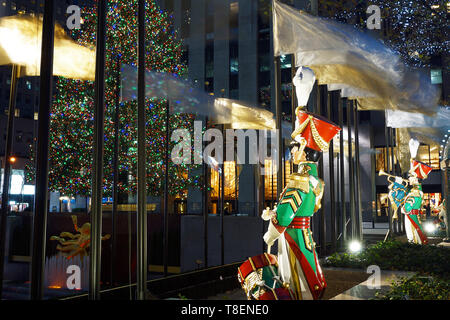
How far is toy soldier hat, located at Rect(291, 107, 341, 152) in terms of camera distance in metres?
5.47

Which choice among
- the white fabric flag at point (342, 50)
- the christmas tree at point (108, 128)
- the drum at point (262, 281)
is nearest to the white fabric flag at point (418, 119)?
the white fabric flag at point (342, 50)

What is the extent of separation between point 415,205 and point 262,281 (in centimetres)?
1048

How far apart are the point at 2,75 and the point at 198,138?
40199 millimetres

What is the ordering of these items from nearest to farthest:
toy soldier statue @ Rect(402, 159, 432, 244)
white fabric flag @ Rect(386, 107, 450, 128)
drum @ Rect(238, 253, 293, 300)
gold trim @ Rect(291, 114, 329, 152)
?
drum @ Rect(238, 253, 293, 300), gold trim @ Rect(291, 114, 329, 152), toy soldier statue @ Rect(402, 159, 432, 244), white fabric flag @ Rect(386, 107, 450, 128)

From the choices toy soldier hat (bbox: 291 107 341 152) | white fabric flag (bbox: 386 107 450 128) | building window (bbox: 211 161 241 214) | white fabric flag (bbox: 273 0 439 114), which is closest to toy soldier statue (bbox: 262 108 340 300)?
toy soldier hat (bbox: 291 107 341 152)

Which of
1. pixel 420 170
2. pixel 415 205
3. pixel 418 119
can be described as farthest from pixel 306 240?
pixel 418 119

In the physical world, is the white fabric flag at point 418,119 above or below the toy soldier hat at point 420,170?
above

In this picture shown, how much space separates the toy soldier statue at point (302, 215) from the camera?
5219 mm

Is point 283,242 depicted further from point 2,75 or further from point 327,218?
point 2,75

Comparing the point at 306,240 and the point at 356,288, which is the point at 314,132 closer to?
the point at 306,240

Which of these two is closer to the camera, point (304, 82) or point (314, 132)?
point (314, 132)

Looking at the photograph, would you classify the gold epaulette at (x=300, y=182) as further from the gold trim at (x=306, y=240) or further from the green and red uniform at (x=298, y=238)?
the gold trim at (x=306, y=240)

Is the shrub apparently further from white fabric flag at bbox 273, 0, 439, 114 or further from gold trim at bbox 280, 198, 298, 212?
gold trim at bbox 280, 198, 298, 212

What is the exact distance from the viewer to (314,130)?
5.47 m
